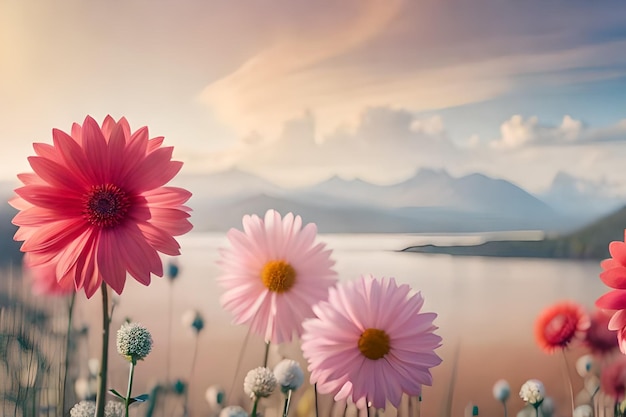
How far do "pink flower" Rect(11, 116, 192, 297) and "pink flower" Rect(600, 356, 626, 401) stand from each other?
0.73 metres

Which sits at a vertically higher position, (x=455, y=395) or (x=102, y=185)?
(x=102, y=185)

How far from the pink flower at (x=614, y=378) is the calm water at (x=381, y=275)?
116 mm

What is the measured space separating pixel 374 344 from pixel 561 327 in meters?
0.40

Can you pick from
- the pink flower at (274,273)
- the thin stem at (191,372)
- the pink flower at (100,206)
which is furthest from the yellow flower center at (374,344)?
the thin stem at (191,372)

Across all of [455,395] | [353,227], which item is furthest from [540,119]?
[455,395]

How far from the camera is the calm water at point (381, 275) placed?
3.48ft

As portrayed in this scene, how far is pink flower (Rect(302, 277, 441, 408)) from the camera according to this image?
80 cm

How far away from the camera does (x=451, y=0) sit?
1.09 m

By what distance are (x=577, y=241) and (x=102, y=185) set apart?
2.39 ft

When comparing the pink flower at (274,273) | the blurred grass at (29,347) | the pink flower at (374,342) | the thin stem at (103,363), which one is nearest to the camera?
the thin stem at (103,363)

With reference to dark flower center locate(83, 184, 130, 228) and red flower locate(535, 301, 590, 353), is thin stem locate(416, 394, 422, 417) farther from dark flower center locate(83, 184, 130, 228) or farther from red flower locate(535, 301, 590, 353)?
dark flower center locate(83, 184, 130, 228)

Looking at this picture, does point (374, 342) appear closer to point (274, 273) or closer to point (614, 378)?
point (274, 273)

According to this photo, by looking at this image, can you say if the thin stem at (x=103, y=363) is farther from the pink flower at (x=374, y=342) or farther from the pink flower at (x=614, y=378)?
the pink flower at (x=614, y=378)

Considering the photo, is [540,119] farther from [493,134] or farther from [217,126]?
[217,126]
